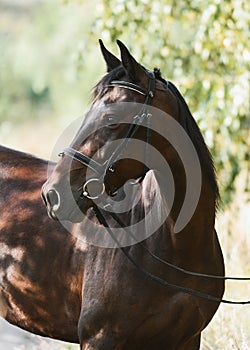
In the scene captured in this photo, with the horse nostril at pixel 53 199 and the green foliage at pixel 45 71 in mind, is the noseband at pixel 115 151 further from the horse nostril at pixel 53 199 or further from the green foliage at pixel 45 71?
the green foliage at pixel 45 71

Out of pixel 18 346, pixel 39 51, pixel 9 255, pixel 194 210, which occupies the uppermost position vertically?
pixel 194 210

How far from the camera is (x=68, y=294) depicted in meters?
4.11

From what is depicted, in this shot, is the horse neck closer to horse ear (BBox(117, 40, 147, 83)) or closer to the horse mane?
the horse mane

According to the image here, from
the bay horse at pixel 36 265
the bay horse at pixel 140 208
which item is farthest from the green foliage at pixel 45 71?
the bay horse at pixel 140 208

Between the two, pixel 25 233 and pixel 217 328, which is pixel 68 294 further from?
pixel 217 328

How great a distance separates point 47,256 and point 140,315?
691 millimetres

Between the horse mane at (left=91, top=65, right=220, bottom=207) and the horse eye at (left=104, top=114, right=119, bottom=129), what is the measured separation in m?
0.15

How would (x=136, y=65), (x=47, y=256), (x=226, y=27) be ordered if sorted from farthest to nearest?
1. (x=226, y=27)
2. (x=47, y=256)
3. (x=136, y=65)

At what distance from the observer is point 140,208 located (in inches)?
155

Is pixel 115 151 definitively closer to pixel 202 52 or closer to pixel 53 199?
pixel 53 199

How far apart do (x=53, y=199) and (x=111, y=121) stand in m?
0.42

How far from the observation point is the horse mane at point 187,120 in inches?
144

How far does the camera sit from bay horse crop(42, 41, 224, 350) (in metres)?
3.55

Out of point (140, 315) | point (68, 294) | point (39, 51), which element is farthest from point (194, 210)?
point (39, 51)
